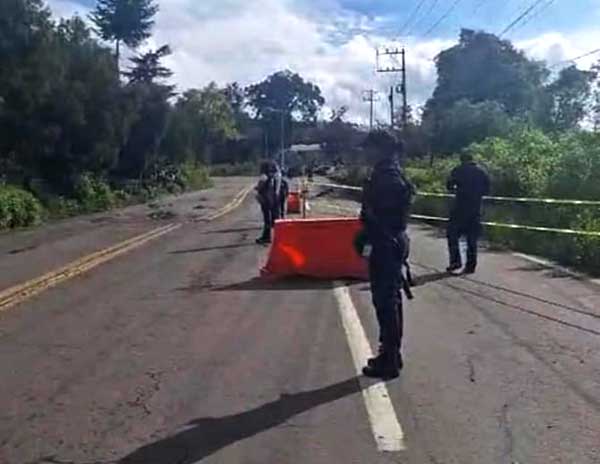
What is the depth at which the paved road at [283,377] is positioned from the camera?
5629 mm

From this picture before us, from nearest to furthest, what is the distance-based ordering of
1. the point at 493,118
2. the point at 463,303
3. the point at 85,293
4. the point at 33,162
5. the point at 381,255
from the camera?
the point at 381,255, the point at 463,303, the point at 85,293, the point at 33,162, the point at 493,118

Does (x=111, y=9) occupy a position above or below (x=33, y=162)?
above

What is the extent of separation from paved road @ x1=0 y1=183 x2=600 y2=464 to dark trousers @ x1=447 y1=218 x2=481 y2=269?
160 cm

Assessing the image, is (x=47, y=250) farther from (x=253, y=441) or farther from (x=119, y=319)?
(x=253, y=441)

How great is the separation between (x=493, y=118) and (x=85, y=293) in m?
47.2

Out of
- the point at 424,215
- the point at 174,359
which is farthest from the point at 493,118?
the point at 174,359

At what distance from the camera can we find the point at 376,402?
21.5 ft

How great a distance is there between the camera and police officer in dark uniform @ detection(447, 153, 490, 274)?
14.8m

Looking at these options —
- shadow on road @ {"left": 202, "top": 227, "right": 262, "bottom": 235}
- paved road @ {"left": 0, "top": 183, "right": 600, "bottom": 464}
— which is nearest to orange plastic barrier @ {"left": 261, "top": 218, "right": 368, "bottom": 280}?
paved road @ {"left": 0, "top": 183, "right": 600, "bottom": 464}

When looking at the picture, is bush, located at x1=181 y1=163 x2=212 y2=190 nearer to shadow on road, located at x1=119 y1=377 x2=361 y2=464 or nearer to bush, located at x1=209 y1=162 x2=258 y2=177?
bush, located at x1=209 y1=162 x2=258 y2=177

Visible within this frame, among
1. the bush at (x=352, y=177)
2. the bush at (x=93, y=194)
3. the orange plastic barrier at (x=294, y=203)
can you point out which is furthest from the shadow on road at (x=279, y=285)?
the bush at (x=352, y=177)

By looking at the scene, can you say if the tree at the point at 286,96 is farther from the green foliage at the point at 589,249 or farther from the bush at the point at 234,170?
the green foliage at the point at 589,249

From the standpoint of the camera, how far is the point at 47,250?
68.8 ft

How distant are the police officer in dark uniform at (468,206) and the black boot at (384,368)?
7.50 meters
